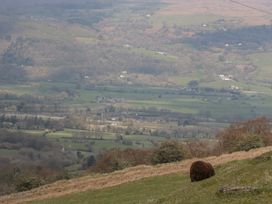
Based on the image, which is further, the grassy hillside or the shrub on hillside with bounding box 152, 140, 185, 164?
the shrub on hillside with bounding box 152, 140, 185, 164

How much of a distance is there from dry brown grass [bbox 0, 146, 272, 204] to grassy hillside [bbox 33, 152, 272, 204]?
2.71 m

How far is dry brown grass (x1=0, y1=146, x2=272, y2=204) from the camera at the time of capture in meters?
47.2

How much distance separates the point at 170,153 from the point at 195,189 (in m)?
29.6

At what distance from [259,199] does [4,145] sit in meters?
107

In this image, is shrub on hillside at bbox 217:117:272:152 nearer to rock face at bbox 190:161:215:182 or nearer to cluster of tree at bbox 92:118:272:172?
cluster of tree at bbox 92:118:272:172

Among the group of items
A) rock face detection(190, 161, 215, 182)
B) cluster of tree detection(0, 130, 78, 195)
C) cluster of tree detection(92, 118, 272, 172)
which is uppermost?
rock face detection(190, 161, 215, 182)

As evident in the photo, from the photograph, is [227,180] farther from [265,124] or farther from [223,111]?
[223,111]

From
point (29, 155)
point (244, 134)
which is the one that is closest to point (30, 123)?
point (29, 155)

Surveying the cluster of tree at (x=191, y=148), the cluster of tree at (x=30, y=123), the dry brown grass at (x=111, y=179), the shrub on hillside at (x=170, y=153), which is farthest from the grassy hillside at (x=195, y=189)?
the cluster of tree at (x=30, y=123)

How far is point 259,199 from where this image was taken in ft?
77.9

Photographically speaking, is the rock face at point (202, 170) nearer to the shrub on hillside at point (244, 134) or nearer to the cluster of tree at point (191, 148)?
the cluster of tree at point (191, 148)

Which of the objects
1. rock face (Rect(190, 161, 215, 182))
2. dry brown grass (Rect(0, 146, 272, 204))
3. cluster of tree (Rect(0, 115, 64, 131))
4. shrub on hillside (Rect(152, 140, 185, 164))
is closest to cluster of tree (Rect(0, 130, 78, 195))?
cluster of tree (Rect(0, 115, 64, 131))

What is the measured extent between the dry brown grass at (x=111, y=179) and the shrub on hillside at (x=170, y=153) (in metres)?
7.25

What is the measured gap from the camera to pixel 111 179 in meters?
49.9
